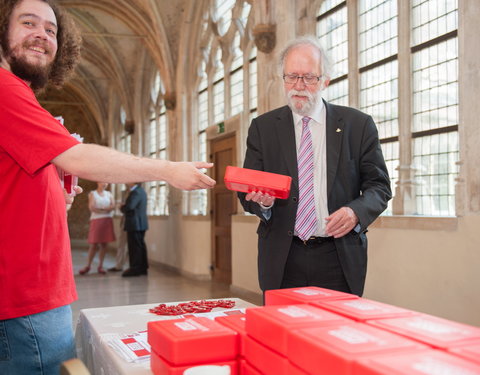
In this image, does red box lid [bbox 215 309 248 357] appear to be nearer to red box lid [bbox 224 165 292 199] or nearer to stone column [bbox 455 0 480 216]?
red box lid [bbox 224 165 292 199]

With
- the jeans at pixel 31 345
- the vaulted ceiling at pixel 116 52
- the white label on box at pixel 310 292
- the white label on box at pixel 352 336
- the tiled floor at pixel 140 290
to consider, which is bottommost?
the tiled floor at pixel 140 290

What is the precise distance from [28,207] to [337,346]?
36.8 inches

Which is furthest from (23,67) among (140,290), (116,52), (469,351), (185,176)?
(116,52)

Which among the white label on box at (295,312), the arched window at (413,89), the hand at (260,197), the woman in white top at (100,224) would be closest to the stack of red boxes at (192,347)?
the white label on box at (295,312)

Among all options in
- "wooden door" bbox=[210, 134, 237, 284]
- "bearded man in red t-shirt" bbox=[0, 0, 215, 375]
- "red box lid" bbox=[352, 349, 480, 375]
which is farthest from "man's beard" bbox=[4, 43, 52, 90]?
"wooden door" bbox=[210, 134, 237, 284]

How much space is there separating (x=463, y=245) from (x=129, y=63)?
1348cm

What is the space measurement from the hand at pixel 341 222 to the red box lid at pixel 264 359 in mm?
965

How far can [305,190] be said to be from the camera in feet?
7.70

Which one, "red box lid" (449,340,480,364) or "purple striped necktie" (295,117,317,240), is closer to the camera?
"red box lid" (449,340,480,364)

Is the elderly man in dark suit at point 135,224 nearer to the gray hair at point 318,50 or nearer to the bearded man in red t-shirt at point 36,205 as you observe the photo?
the gray hair at point 318,50

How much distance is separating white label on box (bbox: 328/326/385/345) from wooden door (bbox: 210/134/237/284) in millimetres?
7701

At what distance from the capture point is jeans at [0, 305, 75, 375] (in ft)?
4.64

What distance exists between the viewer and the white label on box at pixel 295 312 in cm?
118

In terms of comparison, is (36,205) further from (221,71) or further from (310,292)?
(221,71)
